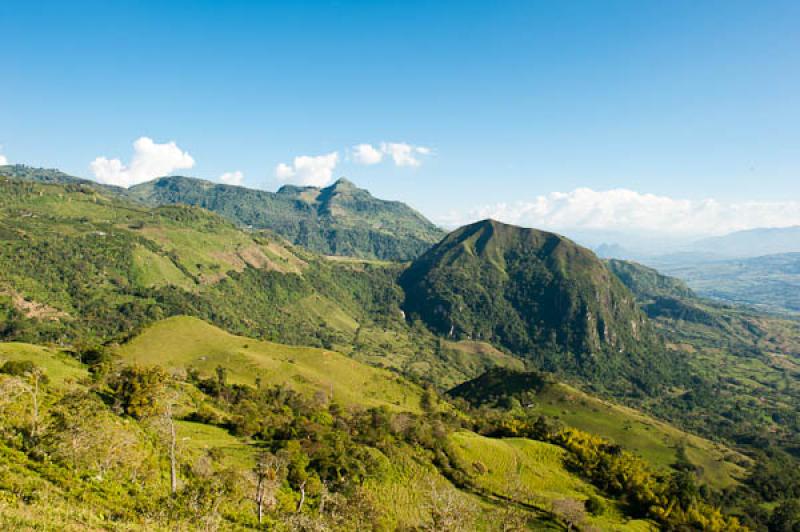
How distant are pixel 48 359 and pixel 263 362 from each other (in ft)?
264

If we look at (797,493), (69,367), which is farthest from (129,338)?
(797,493)

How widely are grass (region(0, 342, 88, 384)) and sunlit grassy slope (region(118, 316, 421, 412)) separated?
44.4 meters

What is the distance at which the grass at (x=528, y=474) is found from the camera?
88438mm

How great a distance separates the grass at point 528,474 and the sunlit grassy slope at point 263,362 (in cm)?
5102

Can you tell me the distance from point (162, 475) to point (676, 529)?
314ft

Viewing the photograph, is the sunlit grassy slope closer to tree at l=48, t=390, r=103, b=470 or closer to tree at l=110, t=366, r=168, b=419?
tree at l=110, t=366, r=168, b=419

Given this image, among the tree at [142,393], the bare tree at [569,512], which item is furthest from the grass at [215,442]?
the bare tree at [569,512]

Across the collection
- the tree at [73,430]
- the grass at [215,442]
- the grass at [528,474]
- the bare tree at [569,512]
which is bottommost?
the grass at [528,474]

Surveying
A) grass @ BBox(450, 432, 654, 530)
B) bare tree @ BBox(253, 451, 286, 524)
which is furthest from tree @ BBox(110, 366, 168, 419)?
grass @ BBox(450, 432, 654, 530)

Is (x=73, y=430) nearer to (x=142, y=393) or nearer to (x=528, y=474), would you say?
(x=142, y=393)

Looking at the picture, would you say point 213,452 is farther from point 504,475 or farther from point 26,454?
point 504,475

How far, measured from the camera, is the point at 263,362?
170m

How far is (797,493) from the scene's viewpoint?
18350cm

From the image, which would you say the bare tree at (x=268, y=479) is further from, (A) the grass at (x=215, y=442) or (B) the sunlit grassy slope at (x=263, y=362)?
(B) the sunlit grassy slope at (x=263, y=362)
